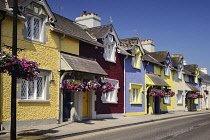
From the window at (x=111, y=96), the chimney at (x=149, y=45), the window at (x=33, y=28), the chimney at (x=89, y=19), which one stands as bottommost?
the window at (x=111, y=96)

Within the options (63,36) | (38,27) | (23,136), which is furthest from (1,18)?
(23,136)

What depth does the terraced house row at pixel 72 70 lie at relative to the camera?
13.7 meters

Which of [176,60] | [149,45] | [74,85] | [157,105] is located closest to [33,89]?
[74,85]

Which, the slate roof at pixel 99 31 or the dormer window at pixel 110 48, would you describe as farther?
the dormer window at pixel 110 48

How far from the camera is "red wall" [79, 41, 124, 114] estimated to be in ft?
61.3

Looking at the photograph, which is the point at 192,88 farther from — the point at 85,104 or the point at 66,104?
the point at 66,104

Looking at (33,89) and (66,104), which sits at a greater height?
(33,89)

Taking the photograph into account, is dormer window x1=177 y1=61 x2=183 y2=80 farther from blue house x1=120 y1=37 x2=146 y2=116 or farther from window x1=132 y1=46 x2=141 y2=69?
window x1=132 y1=46 x2=141 y2=69

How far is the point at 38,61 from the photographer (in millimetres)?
14523

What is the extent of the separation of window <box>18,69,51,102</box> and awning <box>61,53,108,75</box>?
1079 mm

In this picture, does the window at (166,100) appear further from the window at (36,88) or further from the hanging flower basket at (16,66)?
the hanging flower basket at (16,66)

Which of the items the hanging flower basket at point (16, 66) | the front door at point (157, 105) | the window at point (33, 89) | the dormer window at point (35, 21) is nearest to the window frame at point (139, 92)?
the front door at point (157, 105)

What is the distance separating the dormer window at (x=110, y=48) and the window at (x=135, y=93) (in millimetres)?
4039

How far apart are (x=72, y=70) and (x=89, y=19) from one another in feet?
33.7
